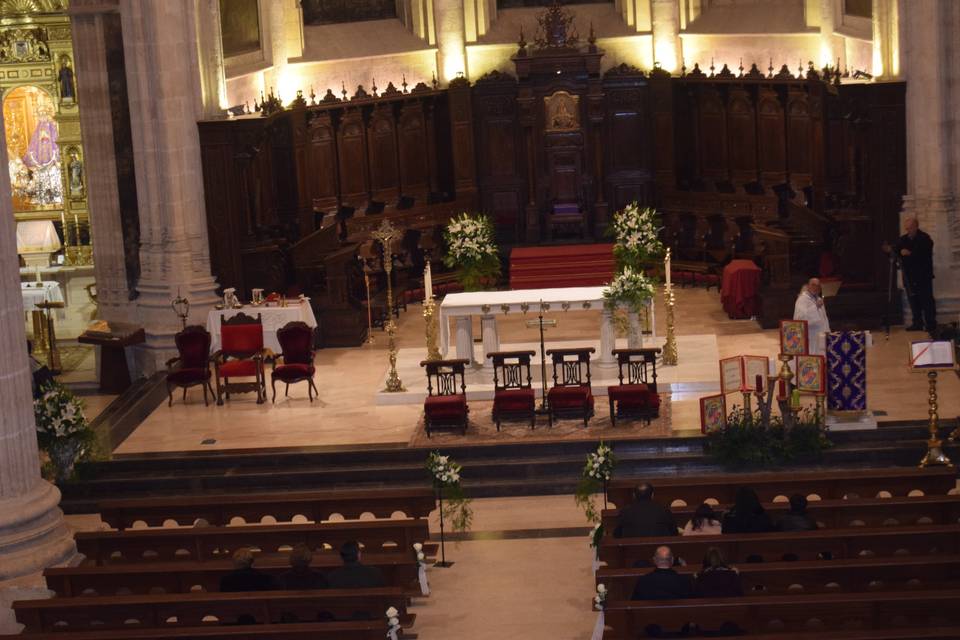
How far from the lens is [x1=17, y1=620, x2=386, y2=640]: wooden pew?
11305mm

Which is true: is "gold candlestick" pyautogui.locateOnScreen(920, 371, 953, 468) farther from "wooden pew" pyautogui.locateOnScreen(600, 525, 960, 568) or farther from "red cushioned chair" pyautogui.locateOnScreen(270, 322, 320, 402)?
"red cushioned chair" pyautogui.locateOnScreen(270, 322, 320, 402)

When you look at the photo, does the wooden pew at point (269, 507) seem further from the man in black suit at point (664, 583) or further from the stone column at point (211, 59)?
the stone column at point (211, 59)

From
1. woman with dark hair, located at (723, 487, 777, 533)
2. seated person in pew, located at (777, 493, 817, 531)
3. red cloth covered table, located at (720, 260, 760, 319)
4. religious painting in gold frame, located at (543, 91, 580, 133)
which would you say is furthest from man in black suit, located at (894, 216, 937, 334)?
woman with dark hair, located at (723, 487, 777, 533)

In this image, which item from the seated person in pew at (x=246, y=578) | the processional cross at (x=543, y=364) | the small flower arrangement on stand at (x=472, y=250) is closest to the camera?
the seated person in pew at (x=246, y=578)

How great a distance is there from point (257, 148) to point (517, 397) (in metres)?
6.91

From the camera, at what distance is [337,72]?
27375 mm

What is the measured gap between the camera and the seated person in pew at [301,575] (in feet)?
39.9

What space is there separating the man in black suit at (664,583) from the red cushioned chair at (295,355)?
28.5ft

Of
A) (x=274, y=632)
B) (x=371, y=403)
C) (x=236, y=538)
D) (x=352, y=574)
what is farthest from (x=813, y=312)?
(x=274, y=632)

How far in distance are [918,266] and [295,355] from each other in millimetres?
7658

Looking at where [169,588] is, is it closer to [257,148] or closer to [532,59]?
[257,148]

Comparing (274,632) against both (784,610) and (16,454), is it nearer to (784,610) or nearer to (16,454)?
(784,610)

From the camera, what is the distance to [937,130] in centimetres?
2142

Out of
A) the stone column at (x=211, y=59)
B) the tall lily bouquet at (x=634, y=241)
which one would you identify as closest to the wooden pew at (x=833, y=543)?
the tall lily bouquet at (x=634, y=241)
